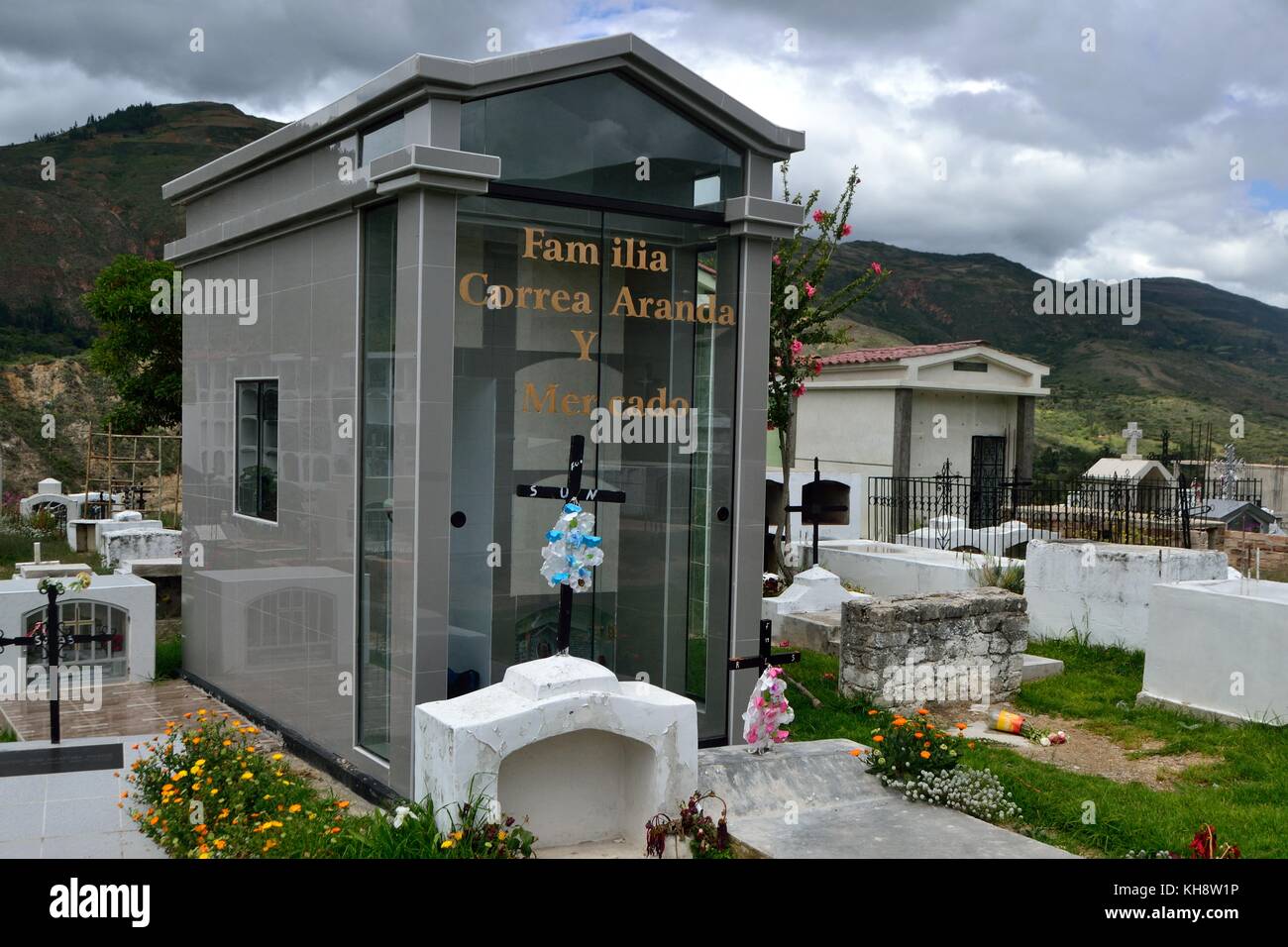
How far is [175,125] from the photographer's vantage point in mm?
77188

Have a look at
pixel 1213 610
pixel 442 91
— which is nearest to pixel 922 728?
pixel 1213 610

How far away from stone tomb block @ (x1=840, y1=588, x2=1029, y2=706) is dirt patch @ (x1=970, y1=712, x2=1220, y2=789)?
48.5 inches

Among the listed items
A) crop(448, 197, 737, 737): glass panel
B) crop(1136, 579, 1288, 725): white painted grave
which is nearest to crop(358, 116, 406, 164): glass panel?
crop(448, 197, 737, 737): glass panel

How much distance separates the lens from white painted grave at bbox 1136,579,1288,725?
8.73m

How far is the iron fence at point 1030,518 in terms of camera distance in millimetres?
15984

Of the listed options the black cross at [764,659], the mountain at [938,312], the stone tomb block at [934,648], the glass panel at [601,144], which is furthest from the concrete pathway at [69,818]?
the mountain at [938,312]

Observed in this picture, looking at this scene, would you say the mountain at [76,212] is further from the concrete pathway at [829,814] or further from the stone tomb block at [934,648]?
the concrete pathway at [829,814]

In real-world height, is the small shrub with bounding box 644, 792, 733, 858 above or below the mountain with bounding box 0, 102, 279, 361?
below

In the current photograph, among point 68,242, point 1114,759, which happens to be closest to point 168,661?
point 1114,759

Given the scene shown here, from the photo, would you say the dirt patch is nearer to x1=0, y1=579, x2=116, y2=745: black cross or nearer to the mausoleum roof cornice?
the mausoleum roof cornice

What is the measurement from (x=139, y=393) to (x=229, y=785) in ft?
82.7

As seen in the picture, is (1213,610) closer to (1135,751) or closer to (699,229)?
(1135,751)

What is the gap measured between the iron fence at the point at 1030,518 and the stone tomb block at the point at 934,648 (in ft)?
18.1

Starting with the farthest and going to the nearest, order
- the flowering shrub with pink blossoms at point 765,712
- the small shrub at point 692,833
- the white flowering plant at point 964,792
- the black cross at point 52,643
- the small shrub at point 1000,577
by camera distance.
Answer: the small shrub at point 1000,577
the black cross at point 52,643
the flowering shrub with pink blossoms at point 765,712
the white flowering plant at point 964,792
the small shrub at point 692,833
